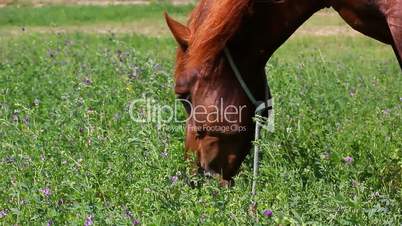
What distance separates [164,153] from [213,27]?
29.4 inches

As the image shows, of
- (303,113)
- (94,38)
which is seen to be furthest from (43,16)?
(303,113)

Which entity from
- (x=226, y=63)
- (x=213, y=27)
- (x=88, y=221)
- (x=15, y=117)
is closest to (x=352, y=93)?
(x=15, y=117)

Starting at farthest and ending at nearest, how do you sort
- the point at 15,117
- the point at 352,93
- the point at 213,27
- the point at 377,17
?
the point at 352,93 < the point at 15,117 < the point at 213,27 < the point at 377,17

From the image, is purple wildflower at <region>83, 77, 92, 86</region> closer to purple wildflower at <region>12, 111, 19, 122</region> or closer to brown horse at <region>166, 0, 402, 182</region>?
purple wildflower at <region>12, 111, 19, 122</region>

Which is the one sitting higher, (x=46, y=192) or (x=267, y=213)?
(x=267, y=213)

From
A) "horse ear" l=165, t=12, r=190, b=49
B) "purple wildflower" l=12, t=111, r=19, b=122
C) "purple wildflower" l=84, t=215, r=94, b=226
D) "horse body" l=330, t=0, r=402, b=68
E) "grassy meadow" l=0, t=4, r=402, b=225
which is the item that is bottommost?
"purple wildflower" l=12, t=111, r=19, b=122

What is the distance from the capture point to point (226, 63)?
4.50 meters

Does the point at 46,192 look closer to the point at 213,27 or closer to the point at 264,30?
the point at 213,27

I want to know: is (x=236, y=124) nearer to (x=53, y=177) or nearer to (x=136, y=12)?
(x=53, y=177)

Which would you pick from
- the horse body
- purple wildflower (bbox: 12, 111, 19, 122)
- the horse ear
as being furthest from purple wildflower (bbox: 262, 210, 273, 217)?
purple wildflower (bbox: 12, 111, 19, 122)

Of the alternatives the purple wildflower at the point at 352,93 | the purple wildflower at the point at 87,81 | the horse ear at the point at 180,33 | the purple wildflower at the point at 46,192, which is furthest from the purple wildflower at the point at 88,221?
the purple wildflower at the point at 352,93

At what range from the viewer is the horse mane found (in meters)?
4.31

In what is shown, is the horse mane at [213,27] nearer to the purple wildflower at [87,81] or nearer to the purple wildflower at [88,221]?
the purple wildflower at [88,221]

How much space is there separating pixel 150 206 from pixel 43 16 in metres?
17.6
